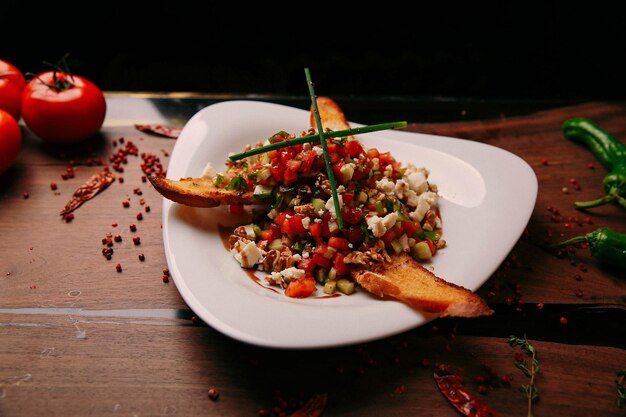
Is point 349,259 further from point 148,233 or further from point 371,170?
point 148,233

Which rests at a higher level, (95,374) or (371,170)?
(371,170)

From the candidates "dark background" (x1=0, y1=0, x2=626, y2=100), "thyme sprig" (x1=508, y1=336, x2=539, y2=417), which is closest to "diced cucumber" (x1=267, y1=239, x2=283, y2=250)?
"thyme sprig" (x1=508, y1=336, x2=539, y2=417)

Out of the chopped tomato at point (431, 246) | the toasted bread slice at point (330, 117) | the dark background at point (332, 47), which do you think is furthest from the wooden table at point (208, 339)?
the dark background at point (332, 47)

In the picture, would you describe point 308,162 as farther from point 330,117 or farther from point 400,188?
point 330,117

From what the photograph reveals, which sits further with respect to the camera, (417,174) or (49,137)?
(49,137)

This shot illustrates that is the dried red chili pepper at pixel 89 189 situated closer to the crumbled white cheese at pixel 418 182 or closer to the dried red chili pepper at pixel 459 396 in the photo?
the crumbled white cheese at pixel 418 182

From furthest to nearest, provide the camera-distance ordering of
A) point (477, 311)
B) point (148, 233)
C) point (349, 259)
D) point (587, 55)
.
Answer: point (587, 55) → point (148, 233) → point (349, 259) → point (477, 311)

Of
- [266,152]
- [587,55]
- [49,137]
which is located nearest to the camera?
[266,152]

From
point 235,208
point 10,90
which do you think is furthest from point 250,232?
point 10,90

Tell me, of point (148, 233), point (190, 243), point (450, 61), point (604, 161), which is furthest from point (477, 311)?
point (450, 61)
